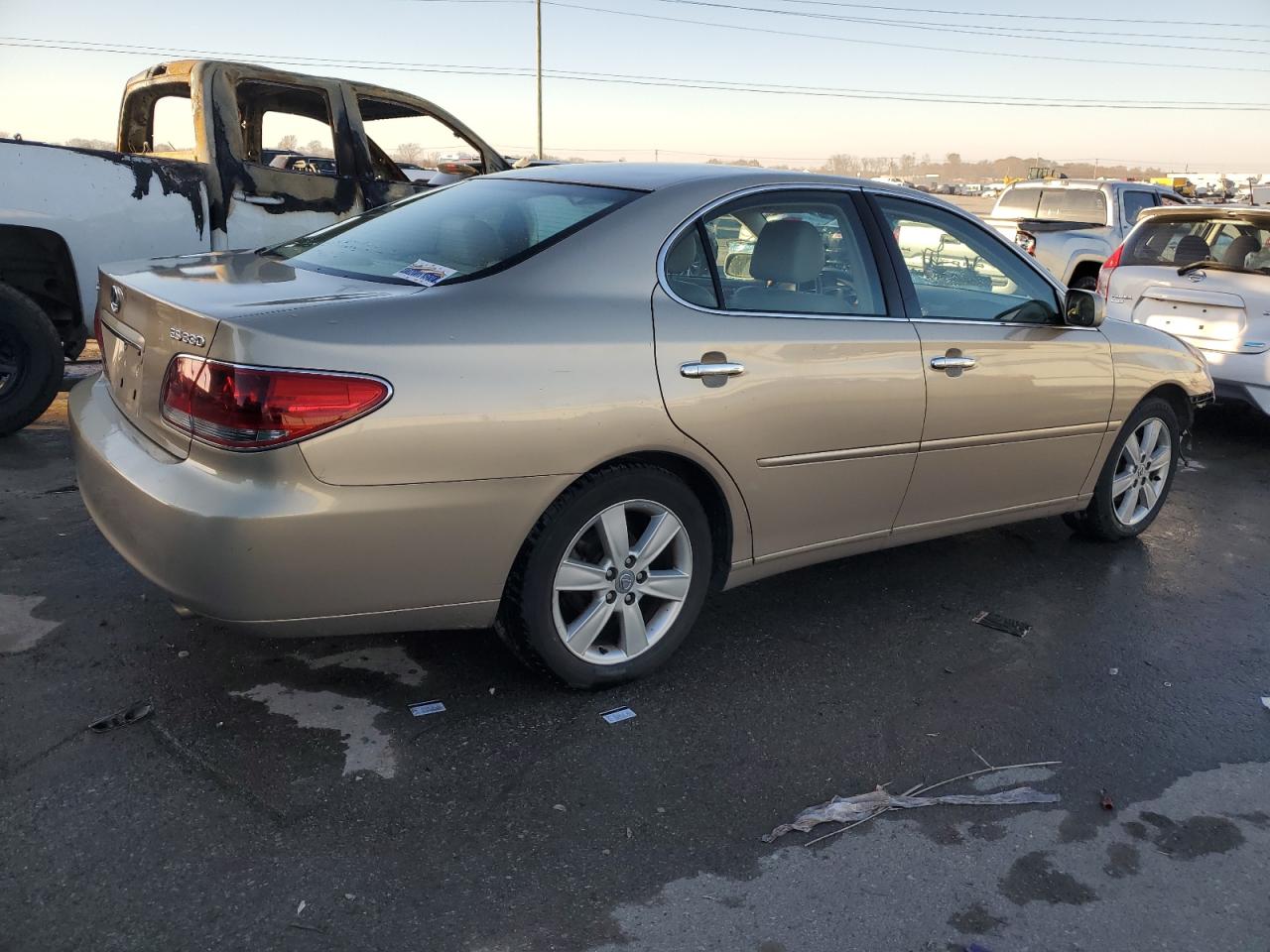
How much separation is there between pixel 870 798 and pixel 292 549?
5.43 feet

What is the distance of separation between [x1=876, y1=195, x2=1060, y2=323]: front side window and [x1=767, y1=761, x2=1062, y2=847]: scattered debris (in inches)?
69.4

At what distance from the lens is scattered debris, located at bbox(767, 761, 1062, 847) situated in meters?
2.73

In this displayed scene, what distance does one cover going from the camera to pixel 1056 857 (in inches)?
105

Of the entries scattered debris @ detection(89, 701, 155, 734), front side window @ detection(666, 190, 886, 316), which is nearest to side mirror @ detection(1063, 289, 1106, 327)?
front side window @ detection(666, 190, 886, 316)

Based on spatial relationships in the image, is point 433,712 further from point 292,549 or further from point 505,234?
point 505,234

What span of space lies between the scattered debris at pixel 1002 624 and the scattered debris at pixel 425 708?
7.03 ft

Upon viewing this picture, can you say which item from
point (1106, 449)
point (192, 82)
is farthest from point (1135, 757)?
point (192, 82)

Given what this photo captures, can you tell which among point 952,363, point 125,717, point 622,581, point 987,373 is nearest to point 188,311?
point 125,717

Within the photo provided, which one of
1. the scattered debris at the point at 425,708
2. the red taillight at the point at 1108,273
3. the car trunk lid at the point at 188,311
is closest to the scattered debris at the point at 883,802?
the scattered debris at the point at 425,708

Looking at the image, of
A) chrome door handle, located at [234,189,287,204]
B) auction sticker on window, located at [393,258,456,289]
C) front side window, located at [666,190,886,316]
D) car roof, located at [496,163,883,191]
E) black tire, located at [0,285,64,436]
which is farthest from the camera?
chrome door handle, located at [234,189,287,204]

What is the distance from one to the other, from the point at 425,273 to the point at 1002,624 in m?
2.57

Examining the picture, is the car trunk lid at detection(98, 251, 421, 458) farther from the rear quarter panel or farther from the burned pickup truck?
the burned pickup truck

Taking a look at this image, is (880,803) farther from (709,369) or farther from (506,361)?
(506,361)

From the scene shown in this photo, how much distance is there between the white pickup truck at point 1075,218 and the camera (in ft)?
39.8
